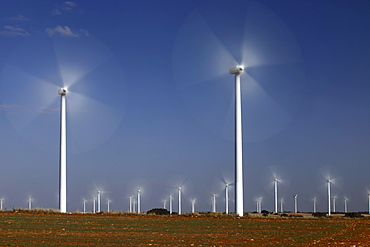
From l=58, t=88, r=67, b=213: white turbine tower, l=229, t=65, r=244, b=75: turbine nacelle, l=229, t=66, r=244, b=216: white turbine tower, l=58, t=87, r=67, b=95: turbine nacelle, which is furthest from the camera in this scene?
l=58, t=87, r=67, b=95: turbine nacelle

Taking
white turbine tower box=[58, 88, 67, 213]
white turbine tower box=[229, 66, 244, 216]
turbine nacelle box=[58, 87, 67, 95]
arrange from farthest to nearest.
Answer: turbine nacelle box=[58, 87, 67, 95] < white turbine tower box=[58, 88, 67, 213] < white turbine tower box=[229, 66, 244, 216]

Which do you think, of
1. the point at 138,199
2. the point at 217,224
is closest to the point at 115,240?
the point at 217,224

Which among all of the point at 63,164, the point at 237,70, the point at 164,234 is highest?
the point at 237,70

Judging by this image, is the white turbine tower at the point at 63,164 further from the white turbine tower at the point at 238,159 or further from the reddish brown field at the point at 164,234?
the white turbine tower at the point at 238,159

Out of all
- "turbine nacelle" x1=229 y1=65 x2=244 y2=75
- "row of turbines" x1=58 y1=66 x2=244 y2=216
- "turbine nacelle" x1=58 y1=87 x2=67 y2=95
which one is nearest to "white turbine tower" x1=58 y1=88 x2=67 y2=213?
"row of turbines" x1=58 y1=66 x2=244 y2=216

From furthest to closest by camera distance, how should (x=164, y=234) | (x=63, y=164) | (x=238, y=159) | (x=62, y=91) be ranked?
(x=62, y=91) < (x=63, y=164) < (x=238, y=159) < (x=164, y=234)

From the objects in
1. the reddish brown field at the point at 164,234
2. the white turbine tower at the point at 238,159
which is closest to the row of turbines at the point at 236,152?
the white turbine tower at the point at 238,159

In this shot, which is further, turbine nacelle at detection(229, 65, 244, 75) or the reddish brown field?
turbine nacelle at detection(229, 65, 244, 75)

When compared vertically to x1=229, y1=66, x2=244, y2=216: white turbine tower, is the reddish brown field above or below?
below

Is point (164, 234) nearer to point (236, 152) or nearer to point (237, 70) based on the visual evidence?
point (236, 152)

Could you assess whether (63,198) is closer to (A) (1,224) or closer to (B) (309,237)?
(A) (1,224)

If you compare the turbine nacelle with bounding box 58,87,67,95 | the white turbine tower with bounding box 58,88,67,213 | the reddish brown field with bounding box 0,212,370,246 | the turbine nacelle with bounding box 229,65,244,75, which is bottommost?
the reddish brown field with bounding box 0,212,370,246

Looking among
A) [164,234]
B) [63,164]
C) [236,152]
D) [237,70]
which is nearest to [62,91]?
[63,164]

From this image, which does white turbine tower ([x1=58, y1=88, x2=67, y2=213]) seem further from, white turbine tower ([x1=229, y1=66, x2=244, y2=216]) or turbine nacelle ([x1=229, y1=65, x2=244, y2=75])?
turbine nacelle ([x1=229, y1=65, x2=244, y2=75])
